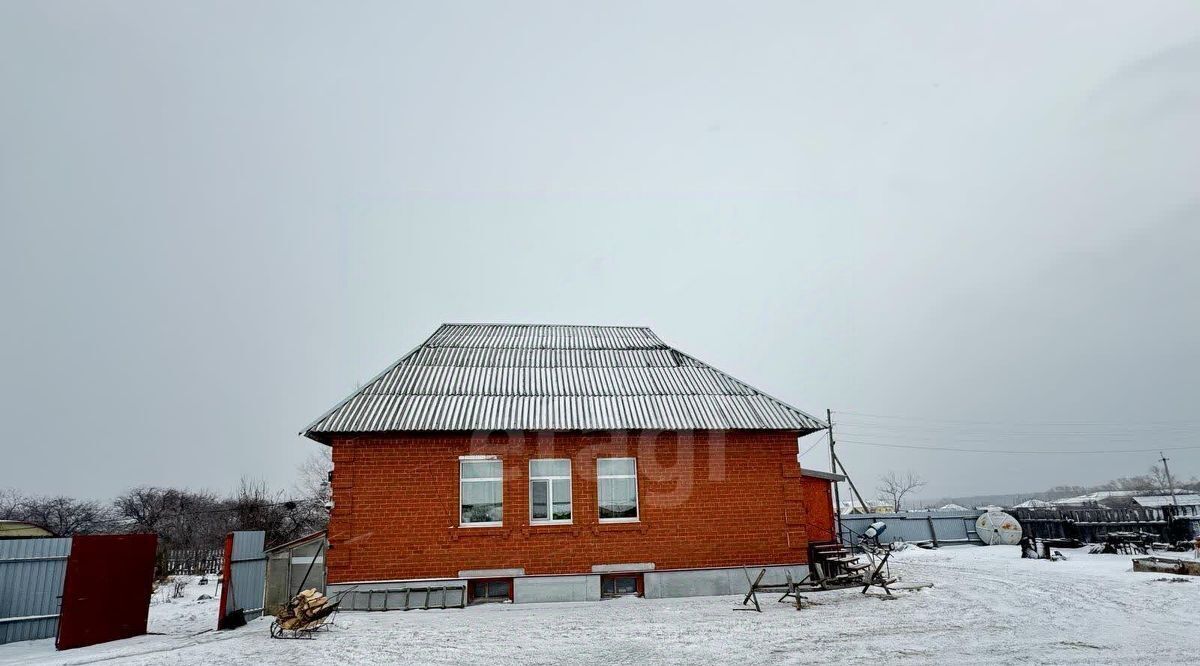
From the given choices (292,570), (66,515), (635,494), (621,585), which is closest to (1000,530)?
(635,494)

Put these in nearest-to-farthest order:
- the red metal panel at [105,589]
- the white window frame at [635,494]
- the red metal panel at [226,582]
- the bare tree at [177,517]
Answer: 1. the red metal panel at [105,589]
2. the red metal panel at [226,582]
3. the white window frame at [635,494]
4. the bare tree at [177,517]

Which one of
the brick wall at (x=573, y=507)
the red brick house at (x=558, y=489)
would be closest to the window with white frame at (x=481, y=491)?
the red brick house at (x=558, y=489)

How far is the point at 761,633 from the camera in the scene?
10.2 metres

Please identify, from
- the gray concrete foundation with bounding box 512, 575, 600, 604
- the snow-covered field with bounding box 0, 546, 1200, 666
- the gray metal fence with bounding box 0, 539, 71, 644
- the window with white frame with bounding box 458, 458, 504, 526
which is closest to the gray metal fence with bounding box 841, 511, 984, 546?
the snow-covered field with bounding box 0, 546, 1200, 666

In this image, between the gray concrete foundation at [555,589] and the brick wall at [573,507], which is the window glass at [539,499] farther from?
the gray concrete foundation at [555,589]

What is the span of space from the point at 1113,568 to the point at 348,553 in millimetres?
18316

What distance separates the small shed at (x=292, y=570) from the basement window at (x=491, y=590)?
334 cm

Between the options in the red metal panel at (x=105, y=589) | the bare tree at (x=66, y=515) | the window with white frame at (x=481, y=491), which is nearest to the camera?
the red metal panel at (x=105, y=589)

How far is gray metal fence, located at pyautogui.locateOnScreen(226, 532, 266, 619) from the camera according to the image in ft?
43.2

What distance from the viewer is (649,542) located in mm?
15008

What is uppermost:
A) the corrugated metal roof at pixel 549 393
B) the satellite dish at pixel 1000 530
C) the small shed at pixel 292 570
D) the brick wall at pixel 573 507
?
the corrugated metal roof at pixel 549 393

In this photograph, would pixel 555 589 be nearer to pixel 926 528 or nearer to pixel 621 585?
pixel 621 585

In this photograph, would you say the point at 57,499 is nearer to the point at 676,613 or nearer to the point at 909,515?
the point at 676,613

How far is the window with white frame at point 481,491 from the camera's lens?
14789 mm
